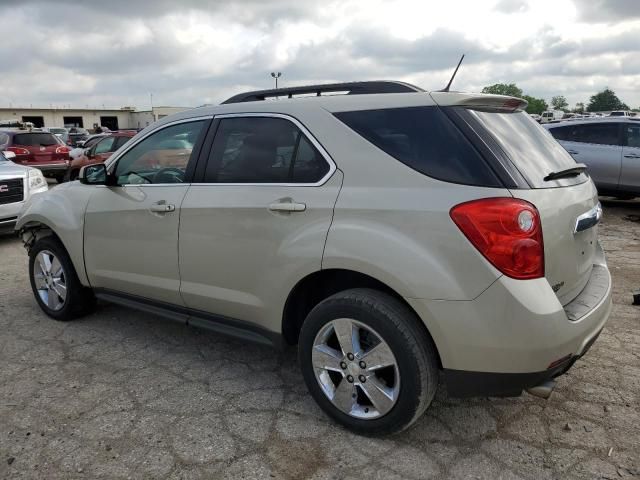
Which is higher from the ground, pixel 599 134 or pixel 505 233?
pixel 599 134

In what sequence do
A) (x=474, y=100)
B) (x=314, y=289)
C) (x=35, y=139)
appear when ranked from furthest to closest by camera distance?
(x=35, y=139), (x=314, y=289), (x=474, y=100)

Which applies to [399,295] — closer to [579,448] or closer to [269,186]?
[269,186]

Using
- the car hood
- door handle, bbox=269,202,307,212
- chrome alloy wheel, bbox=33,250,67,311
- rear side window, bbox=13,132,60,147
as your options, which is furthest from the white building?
door handle, bbox=269,202,307,212

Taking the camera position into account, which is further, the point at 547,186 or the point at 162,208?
the point at 162,208

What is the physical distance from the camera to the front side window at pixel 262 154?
2.87 m

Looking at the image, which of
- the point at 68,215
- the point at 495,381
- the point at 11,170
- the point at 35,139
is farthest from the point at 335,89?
the point at 35,139

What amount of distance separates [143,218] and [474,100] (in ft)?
7.34

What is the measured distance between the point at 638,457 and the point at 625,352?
1.30 metres

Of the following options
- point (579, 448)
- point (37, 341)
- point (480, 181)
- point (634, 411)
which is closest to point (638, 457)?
point (579, 448)

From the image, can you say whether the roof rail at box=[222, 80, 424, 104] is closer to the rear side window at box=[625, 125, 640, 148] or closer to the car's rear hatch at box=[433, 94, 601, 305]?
the car's rear hatch at box=[433, 94, 601, 305]

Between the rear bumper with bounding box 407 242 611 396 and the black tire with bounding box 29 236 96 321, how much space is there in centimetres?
304

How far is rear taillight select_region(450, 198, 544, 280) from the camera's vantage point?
2252 millimetres

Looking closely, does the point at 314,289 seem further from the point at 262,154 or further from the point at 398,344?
the point at 262,154

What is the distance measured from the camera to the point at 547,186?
2.50m
